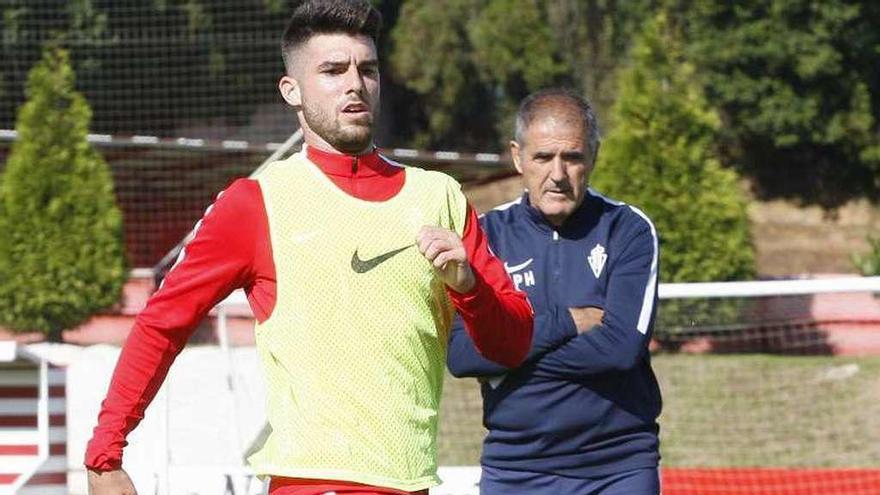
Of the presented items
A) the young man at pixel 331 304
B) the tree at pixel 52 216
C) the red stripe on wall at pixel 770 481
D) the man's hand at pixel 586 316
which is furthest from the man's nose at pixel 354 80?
the tree at pixel 52 216

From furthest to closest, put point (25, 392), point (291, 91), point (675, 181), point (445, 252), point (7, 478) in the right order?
point (675, 181) < point (25, 392) < point (7, 478) < point (291, 91) < point (445, 252)

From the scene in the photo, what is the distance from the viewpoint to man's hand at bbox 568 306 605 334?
4.46 metres

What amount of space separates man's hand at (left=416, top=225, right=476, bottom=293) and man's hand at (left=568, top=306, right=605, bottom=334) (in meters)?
1.35

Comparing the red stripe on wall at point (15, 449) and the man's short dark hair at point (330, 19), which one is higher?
the man's short dark hair at point (330, 19)

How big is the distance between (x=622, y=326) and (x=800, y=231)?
2351 centimetres

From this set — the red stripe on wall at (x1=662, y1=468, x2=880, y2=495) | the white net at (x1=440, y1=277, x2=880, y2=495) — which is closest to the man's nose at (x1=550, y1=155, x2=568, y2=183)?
the red stripe on wall at (x1=662, y1=468, x2=880, y2=495)

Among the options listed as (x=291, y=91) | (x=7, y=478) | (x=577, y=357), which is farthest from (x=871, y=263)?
(x=291, y=91)

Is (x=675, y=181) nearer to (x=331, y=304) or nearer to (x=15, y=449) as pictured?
(x=15, y=449)

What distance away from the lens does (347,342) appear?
3254mm

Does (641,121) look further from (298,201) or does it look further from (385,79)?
(298,201)

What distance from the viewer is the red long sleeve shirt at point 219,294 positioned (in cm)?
323

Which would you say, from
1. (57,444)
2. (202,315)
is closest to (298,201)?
(202,315)

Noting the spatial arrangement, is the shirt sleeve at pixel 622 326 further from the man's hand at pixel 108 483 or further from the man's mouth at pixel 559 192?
the man's hand at pixel 108 483

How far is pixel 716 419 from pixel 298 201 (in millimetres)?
8737
